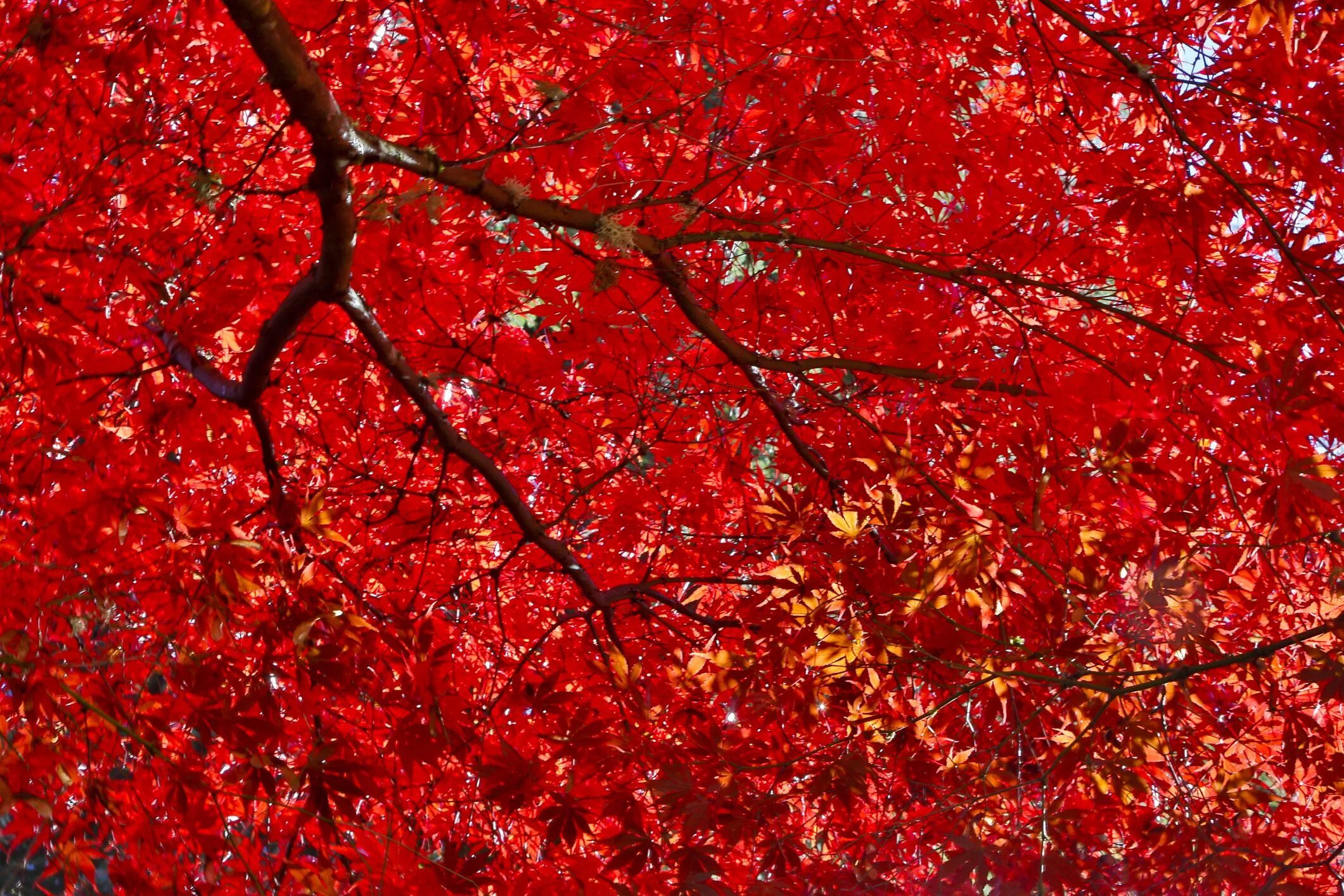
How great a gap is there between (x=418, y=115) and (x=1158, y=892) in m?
3.21

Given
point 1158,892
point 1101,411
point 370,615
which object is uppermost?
point 1101,411

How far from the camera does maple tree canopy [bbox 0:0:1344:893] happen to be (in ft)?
7.93

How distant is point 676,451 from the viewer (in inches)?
183

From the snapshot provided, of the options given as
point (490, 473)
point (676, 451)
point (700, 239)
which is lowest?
point (490, 473)

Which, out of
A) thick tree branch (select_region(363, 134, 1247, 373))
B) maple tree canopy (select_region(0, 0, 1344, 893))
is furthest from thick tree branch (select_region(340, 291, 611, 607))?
thick tree branch (select_region(363, 134, 1247, 373))

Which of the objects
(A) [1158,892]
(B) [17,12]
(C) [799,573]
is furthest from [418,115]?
(A) [1158,892]

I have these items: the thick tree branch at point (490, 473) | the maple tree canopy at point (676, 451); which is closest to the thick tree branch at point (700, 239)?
the maple tree canopy at point (676, 451)

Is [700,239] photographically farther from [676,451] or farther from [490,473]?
[676,451]

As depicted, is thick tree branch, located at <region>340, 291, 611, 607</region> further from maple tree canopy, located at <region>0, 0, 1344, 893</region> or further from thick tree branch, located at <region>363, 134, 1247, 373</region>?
thick tree branch, located at <region>363, 134, 1247, 373</region>

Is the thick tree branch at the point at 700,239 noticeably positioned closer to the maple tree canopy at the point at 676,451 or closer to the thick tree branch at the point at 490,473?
the maple tree canopy at the point at 676,451

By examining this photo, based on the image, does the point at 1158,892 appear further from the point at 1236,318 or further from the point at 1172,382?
the point at 1236,318

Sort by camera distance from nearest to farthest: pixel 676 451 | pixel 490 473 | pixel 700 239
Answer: pixel 700 239 < pixel 490 473 < pixel 676 451

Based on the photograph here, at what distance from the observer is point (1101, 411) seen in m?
2.96

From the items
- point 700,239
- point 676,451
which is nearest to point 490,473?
point 700,239
